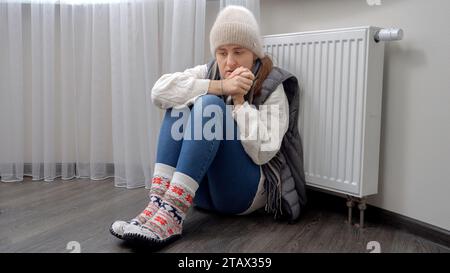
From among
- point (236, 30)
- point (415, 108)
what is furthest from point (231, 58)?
point (415, 108)

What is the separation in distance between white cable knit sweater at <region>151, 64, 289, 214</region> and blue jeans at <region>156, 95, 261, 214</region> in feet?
0.08

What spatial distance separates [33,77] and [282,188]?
3.95ft

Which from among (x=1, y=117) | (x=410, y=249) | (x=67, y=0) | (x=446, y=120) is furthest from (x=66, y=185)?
(x=446, y=120)

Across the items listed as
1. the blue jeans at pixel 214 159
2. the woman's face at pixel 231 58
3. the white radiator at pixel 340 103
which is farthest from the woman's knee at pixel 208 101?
the white radiator at pixel 340 103

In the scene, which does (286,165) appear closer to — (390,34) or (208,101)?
(208,101)

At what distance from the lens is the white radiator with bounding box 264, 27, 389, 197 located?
1194 millimetres

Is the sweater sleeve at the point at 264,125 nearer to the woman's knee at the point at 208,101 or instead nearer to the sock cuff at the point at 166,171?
the woman's knee at the point at 208,101

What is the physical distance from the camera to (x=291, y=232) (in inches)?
48.4

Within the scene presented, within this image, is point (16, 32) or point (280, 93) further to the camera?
point (16, 32)

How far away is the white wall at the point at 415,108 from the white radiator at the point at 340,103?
54 mm

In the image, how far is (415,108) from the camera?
1181 mm

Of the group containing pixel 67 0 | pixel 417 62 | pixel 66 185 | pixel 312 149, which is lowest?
pixel 66 185

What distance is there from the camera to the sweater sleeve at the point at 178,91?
1228 millimetres
